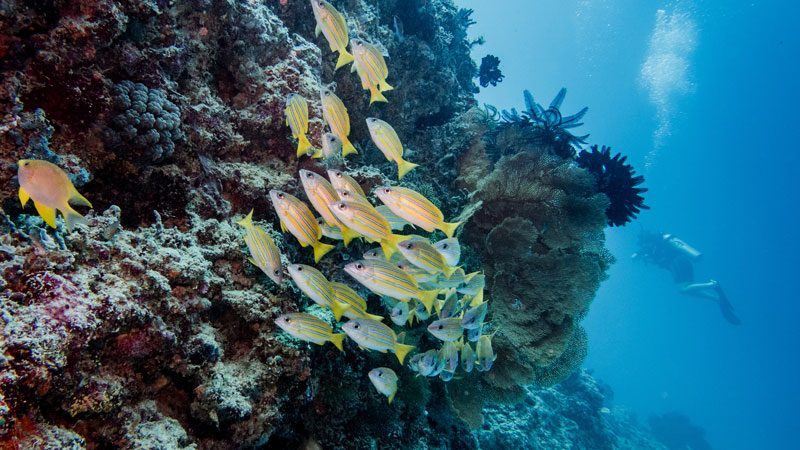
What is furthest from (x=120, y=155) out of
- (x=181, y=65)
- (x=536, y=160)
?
(x=536, y=160)

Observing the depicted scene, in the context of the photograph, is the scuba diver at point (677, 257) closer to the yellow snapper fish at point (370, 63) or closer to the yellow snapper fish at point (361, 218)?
the yellow snapper fish at point (370, 63)

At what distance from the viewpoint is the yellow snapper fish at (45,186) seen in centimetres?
166

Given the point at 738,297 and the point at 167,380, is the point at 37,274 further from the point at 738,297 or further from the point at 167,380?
the point at 738,297

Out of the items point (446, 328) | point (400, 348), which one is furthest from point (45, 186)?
point (446, 328)

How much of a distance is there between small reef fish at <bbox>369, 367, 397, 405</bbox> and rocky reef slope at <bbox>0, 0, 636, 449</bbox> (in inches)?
19.6

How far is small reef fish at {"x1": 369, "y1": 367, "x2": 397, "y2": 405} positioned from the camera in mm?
3329

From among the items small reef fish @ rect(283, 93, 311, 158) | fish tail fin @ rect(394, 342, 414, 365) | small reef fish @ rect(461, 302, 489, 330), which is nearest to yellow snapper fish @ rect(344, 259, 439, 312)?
fish tail fin @ rect(394, 342, 414, 365)

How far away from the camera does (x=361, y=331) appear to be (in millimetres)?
2846

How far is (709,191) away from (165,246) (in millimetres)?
107607

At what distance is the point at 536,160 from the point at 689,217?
103879mm

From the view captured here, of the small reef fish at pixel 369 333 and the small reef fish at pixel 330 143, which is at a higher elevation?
the small reef fish at pixel 330 143

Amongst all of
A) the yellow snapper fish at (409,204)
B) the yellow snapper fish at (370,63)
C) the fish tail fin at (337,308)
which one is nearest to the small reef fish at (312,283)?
the fish tail fin at (337,308)

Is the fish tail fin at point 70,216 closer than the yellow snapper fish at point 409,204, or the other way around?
Result: the fish tail fin at point 70,216

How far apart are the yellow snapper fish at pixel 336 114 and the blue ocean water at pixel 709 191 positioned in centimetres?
6441
